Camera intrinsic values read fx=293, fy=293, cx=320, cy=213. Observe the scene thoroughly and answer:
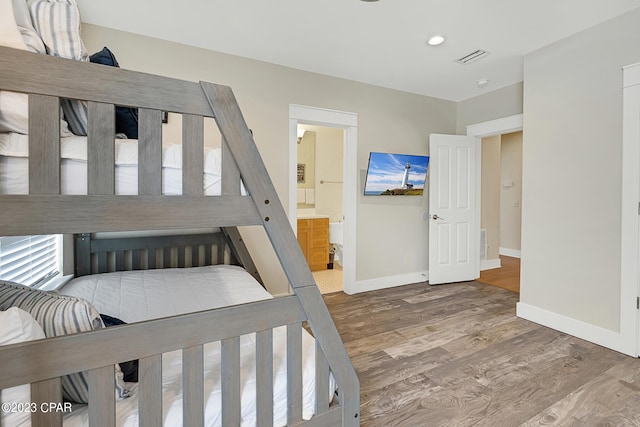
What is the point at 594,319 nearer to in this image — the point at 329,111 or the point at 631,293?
the point at 631,293

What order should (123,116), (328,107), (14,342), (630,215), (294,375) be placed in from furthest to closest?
→ (328,107), (630,215), (123,116), (294,375), (14,342)

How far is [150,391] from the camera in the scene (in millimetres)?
890

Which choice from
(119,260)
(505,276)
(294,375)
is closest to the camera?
(294,375)

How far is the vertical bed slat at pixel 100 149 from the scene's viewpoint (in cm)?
83

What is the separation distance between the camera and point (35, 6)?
951 mm

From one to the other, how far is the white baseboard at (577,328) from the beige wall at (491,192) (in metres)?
2.10

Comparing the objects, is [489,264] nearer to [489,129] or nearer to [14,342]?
[489,129]

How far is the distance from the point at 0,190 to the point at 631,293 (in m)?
3.55

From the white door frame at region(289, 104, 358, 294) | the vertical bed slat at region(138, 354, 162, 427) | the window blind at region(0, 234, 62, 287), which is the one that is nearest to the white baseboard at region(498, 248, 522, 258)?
the white door frame at region(289, 104, 358, 294)

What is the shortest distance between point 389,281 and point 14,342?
351cm

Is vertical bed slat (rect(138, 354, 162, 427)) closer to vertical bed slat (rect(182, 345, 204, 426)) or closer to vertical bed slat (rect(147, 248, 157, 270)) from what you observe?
vertical bed slat (rect(182, 345, 204, 426))

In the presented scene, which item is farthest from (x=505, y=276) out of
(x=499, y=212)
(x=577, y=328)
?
(x=577, y=328)

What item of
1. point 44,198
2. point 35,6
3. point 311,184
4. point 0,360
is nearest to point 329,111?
point 311,184

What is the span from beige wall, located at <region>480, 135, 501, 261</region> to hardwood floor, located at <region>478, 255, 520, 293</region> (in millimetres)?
263
